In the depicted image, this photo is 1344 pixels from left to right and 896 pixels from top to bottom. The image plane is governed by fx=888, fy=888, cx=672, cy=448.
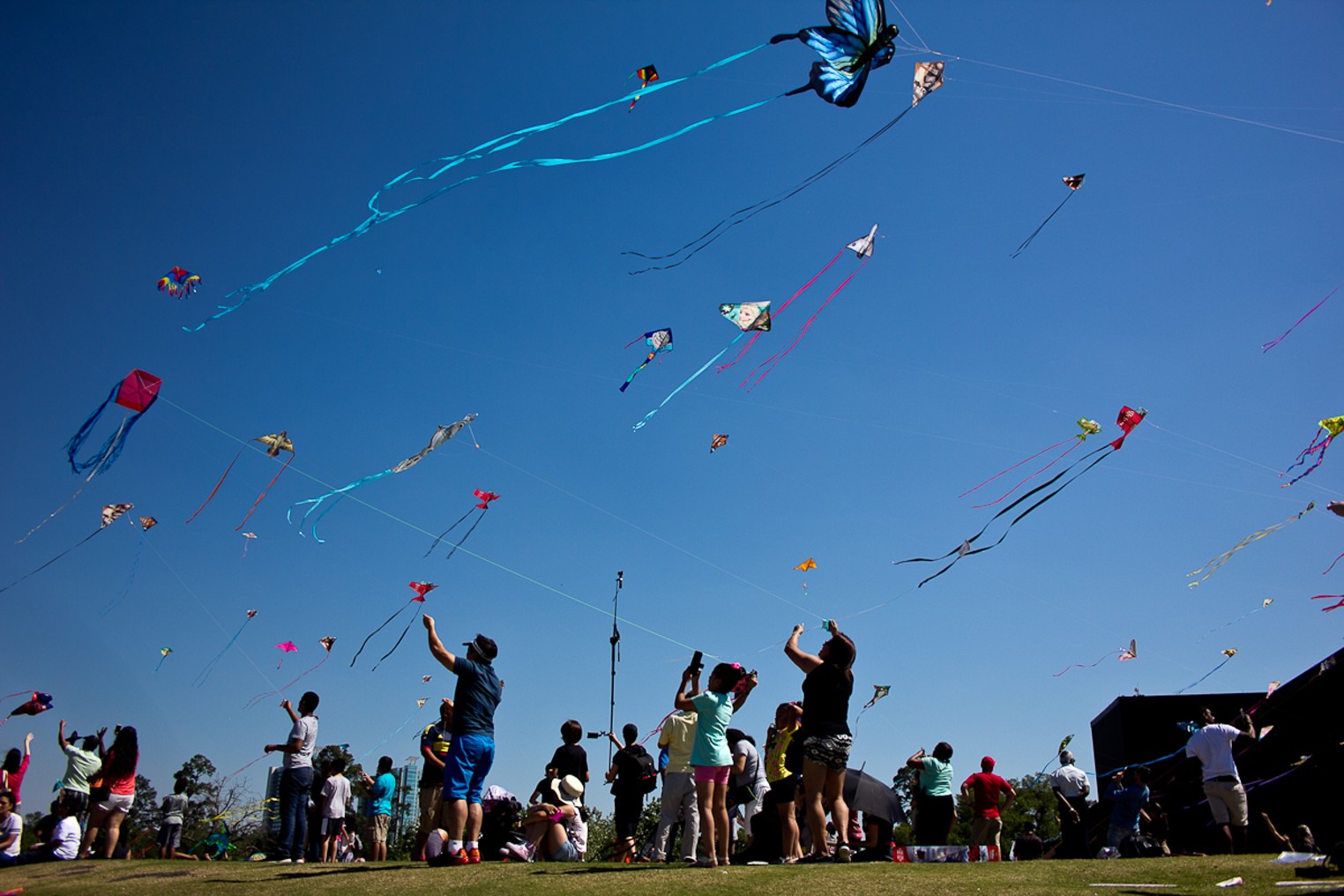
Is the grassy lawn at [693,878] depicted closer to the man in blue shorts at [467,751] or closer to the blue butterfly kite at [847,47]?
the man in blue shorts at [467,751]

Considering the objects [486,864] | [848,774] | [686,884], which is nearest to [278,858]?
[486,864]

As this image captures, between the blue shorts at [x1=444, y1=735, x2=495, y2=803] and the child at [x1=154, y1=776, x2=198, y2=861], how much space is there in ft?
14.2

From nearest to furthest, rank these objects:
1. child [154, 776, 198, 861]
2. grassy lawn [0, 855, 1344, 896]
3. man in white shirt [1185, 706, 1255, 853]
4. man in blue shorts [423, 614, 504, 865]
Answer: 1. grassy lawn [0, 855, 1344, 896]
2. man in blue shorts [423, 614, 504, 865]
3. man in white shirt [1185, 706, 1255, 853]
4. child [154, 776, 198, 861]

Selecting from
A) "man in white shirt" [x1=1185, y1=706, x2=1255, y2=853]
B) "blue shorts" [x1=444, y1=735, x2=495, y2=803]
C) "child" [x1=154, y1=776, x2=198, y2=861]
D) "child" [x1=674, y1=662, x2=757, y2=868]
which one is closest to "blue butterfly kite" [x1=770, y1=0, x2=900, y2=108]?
"child" [x1=674, y1=662, x2=757, y2=868]

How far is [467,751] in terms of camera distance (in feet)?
21.0

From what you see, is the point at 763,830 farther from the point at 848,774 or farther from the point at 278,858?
the point at 278,858

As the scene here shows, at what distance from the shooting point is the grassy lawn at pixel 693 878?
4.83 metres

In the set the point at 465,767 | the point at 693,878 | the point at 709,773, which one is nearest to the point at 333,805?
the point at 465,767

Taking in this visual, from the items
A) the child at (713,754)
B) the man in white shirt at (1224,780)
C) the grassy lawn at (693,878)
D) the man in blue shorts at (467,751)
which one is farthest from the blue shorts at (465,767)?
the man in white shirt at (1224,780)

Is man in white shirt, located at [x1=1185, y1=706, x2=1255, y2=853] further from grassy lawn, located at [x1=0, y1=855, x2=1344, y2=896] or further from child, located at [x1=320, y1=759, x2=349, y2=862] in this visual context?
child, located at [x1=320, y1=759, x2=349, y2=862]

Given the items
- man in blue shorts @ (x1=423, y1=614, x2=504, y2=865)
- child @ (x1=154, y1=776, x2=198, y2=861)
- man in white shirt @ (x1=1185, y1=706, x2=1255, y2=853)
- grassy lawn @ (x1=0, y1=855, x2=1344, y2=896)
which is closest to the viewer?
grassy lawn @ (x1=0, y1=855, x2=1344, y2=896)

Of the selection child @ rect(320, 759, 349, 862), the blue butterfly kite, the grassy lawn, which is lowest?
the grassy lawn

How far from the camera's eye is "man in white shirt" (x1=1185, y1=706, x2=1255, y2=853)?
7.84 meters

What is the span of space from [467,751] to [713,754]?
5.86ft
